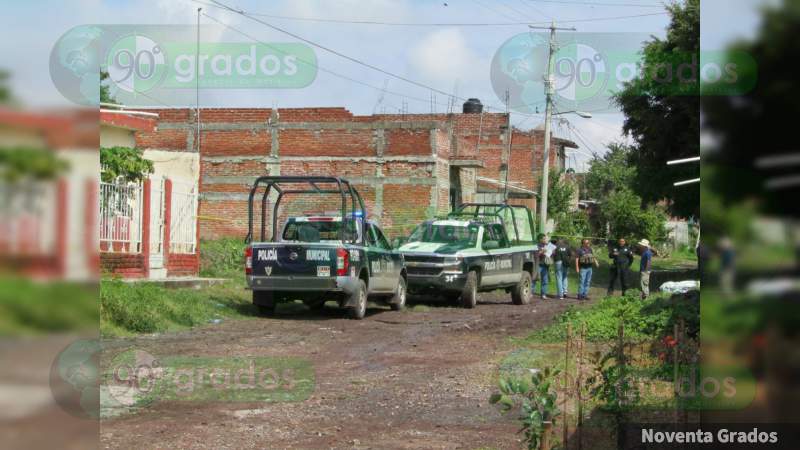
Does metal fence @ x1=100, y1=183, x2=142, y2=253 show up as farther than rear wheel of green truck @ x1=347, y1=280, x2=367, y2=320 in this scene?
No

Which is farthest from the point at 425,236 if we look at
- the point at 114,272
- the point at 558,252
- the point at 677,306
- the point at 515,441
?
the point at 515,441

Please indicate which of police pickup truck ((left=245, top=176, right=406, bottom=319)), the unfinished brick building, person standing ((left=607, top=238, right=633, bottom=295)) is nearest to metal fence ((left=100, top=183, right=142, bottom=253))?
police pickup truck ((left=245, top=176, right=406, bottom=319))

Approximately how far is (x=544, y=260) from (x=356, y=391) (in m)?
14.2

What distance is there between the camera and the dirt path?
6566 millimetres

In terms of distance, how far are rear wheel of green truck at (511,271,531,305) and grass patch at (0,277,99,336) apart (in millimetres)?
18779

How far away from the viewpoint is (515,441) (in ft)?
21.4

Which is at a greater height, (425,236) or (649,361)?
(425,236)

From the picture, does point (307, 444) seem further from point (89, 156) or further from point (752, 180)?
point (752, 180)

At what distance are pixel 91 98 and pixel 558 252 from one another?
2029 cm

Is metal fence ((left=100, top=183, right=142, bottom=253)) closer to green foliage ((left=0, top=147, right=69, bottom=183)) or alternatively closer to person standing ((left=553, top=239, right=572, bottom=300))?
person standing ((left=553, top=239, right=572, bottom=300))

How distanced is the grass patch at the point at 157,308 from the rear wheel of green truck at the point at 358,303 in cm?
193

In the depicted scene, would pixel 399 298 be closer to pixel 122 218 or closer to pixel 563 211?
pixel 122 218

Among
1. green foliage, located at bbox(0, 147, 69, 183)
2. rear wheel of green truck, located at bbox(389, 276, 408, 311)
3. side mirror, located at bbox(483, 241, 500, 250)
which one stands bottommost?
rear wheel of green truck, located at bbox(389, 276, 408, 311)

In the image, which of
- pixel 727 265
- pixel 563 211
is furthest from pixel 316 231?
pixel 563 211
